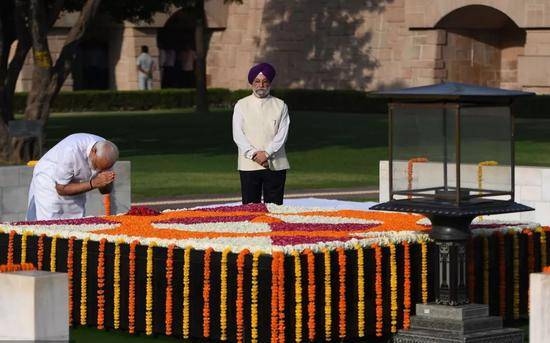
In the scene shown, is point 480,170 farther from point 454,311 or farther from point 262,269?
point 262,269

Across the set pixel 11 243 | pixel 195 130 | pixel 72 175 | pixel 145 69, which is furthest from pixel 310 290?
pixel 145 69

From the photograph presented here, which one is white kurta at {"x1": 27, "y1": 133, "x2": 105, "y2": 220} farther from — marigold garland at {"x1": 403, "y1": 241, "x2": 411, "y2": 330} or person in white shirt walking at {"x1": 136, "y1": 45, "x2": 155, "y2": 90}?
person in white shirt walking at {"x1": 136, "y1": 45, "x2": 155, "y2": 90}

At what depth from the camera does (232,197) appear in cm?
2323

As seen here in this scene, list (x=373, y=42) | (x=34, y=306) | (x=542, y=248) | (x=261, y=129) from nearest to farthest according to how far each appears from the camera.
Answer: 1. (x=34, y=306)
2. (x=542, y=248)
3. (x=261, y=129)
4. (x=373, y=42)

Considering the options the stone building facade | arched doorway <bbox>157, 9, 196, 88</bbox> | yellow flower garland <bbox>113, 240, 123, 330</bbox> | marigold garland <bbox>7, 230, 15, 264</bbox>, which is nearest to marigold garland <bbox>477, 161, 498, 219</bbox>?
yellow flower garland <bbox>113, 240, 123, 330</bbox>

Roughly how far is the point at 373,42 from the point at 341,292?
37865 mm

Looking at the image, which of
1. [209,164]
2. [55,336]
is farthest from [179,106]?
[55,336]

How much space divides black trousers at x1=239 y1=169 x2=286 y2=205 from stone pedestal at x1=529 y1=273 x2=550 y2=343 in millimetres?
5990

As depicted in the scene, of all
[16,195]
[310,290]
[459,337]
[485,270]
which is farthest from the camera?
[16,195]

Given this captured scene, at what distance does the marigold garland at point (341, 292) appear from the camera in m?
11.2

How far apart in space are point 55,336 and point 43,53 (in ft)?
63.5

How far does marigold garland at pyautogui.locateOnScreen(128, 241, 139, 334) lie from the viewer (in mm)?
11773

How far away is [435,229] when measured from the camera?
11211 millimetres

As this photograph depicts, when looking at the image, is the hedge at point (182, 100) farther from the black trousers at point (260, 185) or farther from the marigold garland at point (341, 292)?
the marigold garland at point (341, 292)
